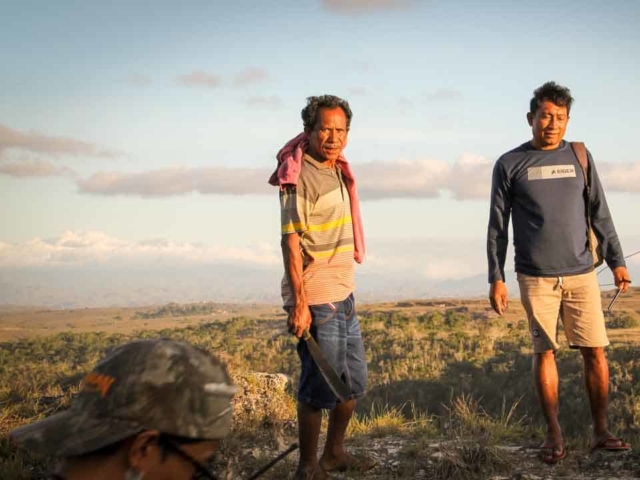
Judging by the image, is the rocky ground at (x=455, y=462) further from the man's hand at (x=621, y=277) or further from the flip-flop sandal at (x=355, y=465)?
the man's hand at (x=621, y=277)

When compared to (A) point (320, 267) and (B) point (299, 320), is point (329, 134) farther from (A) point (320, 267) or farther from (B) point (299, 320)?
(B) point (299, 320)

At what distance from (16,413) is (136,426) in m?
Answer: 5.57

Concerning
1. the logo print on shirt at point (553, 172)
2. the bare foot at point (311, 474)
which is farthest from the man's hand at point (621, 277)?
the bare foot at point (311, 474)

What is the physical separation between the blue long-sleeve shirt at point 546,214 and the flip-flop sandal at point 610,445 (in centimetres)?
120

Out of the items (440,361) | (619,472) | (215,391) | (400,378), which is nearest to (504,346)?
(440,361)

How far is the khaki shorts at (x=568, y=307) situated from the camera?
184 inches

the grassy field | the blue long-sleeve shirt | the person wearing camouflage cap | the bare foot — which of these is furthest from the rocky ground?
the person wearing camouflage cap

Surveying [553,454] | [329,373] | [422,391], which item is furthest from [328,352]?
[422,391]

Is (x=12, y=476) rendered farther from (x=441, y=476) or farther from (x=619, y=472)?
(x=619, y=472)

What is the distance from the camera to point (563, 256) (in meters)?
4.64

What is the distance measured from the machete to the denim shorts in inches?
5.0

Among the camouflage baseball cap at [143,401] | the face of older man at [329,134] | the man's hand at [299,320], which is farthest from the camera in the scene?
the face of older man at [329,134]

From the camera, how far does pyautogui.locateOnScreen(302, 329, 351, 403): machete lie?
3789mm

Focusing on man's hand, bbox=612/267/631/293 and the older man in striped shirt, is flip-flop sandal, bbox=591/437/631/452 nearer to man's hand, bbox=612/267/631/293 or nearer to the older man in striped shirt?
man's hand, bbox=612/267/631/293
